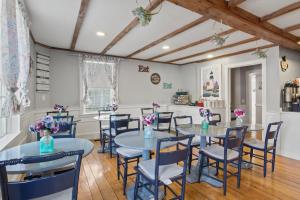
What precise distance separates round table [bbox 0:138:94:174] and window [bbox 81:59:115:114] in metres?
3.20

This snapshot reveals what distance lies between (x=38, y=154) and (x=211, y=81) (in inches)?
207

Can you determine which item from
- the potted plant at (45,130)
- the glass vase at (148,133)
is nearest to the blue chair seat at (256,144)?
the glass vase at (148,133)

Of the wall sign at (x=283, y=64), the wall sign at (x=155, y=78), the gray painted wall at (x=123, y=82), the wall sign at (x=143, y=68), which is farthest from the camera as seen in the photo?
the wall sign at (x=155, y=78)

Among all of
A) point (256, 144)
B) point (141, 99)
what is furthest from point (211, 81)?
point (256, 144)

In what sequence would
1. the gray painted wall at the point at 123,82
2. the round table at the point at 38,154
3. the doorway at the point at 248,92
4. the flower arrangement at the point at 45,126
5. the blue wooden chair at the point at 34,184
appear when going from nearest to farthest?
the blue wooden chair at the point at 34,184 → the round table at the point at 38,154 → the flower arrangement at the point at 45,126 → the gray painted wall at the point at 123,82 → the doorway at the point at 248,92

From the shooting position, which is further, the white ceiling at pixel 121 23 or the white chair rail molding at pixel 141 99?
the white ceiling at pixel 121 23

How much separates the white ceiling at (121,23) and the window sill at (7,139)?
1784 millimetres

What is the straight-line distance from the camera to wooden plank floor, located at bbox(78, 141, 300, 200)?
2.45 meters

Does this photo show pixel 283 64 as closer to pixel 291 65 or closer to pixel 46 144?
pixel 291 65

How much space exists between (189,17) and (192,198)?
2.56 metres

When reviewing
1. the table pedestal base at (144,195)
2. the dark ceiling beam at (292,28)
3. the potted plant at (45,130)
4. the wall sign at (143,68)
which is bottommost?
the table pedestal base at (144,195)

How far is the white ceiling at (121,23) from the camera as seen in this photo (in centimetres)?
252

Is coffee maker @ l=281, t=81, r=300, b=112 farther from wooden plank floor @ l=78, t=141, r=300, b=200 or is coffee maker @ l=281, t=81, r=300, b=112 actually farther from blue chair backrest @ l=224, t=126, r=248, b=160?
blue chair backrest @ l=224, t=126, r=248, b=160

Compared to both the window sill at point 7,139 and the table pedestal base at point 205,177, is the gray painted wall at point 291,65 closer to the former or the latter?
the table pedestal base at point 205,177
